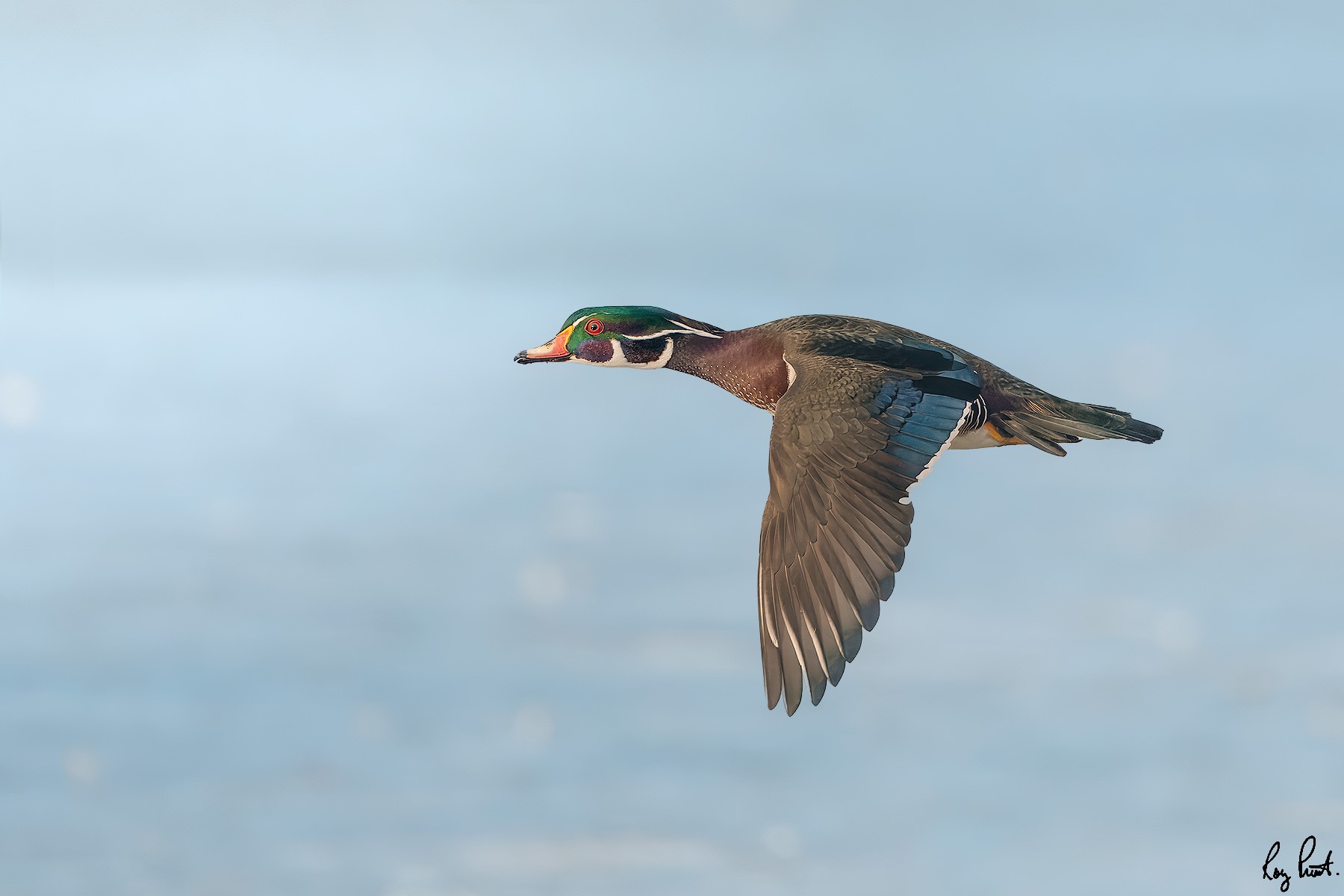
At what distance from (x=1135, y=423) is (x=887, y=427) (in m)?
2.62

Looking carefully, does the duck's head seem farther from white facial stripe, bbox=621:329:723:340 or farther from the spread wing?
the spread wing

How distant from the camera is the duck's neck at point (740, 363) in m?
12.0

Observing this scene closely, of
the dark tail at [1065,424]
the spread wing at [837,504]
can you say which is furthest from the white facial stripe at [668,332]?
the dark tail at [1065,424]

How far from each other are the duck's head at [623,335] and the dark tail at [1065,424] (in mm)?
2582

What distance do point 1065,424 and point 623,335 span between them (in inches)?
147

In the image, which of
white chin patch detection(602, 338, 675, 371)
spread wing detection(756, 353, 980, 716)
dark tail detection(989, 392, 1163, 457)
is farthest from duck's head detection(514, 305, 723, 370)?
dark tail detection(989, 392, 1163, 457)

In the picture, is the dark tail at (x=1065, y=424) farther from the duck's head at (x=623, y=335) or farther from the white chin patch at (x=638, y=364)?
the white chin patch at (x=638, y=364)

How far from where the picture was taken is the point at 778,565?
9844 millimetres

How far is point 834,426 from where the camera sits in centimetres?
1020

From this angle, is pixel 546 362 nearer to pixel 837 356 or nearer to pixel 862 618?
pixel 837 356

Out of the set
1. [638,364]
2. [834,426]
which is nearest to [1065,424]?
[834,426]

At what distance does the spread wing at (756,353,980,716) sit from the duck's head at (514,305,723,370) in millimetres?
1880

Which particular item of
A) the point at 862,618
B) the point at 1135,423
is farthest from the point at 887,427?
the point at 1135,423

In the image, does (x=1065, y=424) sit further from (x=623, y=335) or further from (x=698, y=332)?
(x=623, y=335)
